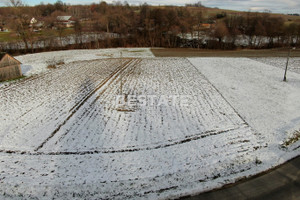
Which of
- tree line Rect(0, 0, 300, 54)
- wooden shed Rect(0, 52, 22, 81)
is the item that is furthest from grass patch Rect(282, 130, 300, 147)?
tree line Rect(0, 0, 300, 54)

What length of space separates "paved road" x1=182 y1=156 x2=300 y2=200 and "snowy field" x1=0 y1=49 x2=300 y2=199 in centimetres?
35

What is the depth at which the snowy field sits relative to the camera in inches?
344

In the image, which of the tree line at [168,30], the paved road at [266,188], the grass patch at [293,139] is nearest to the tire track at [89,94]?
the paved road at [266,188]

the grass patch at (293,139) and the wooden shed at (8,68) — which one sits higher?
the wooden shed at (8,68)

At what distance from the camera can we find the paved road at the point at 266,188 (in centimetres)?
796

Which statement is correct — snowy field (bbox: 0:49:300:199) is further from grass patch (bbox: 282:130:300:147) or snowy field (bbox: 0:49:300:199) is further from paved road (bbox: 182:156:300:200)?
paved road (bbox: 182:156:300:200)

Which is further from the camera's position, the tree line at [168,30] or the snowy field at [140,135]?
the tree line at [168,30]

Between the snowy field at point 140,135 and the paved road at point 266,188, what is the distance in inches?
13.9

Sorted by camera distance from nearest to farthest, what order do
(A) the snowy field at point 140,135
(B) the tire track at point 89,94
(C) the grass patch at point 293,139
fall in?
(A) the snowy field at point 140,135, (C) the grass patch at point 293,139, (B) the tire track at point 89,94

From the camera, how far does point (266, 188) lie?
8.38 metres

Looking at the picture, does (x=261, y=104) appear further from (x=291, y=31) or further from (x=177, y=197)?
(x=291, y=31)

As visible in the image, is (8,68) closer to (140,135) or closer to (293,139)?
(140,135)

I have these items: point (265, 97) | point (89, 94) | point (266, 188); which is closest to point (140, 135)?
point (266, 188)

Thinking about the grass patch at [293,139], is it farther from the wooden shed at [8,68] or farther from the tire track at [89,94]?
the wooden shed at [8,68]
